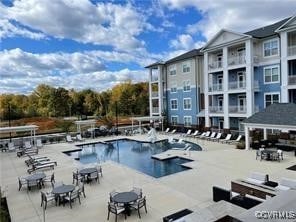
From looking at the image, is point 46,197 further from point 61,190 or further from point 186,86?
point 186,86

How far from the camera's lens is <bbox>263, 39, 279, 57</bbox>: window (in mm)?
24345

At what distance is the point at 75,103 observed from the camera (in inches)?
2335

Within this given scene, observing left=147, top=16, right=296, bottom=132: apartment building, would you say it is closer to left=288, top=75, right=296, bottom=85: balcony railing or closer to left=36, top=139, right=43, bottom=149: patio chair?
left=288, top=75, right=296, bottom=85: balcony railing

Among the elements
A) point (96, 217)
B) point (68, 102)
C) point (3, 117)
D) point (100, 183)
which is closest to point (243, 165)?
point (100, 183)

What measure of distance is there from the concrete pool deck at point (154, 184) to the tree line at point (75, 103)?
33.9 meters

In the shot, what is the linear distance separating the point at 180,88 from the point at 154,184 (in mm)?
24153

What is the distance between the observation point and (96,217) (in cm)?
963

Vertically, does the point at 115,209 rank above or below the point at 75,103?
below

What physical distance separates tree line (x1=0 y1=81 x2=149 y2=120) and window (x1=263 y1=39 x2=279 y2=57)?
32077mm

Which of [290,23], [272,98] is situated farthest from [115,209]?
[290,23]

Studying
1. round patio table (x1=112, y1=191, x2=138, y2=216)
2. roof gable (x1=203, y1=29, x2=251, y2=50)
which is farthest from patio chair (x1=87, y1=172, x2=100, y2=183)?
roof gable (x1=203, y1=29, x2=251, y2=50)

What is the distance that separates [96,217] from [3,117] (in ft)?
141

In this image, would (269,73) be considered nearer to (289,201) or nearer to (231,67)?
(231,67)

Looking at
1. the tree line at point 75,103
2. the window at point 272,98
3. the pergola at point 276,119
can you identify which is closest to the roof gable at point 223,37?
the window at point 272,98
